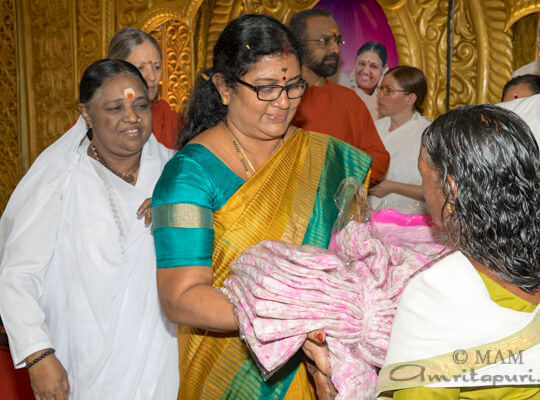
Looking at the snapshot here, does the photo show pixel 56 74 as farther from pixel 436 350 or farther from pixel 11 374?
pixel 436 350

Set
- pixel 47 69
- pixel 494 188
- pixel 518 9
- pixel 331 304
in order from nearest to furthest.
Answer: pixel 494 188, pixel 331 304, pixel 518 9, pixel 47 69

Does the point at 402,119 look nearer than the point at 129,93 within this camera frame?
No

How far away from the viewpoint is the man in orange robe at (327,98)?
11.0 ft

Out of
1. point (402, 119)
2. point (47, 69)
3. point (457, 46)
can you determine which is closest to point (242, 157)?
point (402, 119)

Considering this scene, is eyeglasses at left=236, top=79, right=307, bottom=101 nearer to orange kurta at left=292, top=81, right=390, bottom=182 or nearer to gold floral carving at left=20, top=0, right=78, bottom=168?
orange kurta at left=292, top=81, right=390, bottom=182

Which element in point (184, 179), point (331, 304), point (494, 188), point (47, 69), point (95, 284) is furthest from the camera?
point (47, 69)

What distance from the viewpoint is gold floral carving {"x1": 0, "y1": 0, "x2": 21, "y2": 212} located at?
213 inches

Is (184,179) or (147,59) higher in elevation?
(147,59)

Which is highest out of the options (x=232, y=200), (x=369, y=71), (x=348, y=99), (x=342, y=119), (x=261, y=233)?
(x=369, y=71)

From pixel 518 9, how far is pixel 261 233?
380 centimetres

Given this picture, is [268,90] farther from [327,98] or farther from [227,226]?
[327,98]

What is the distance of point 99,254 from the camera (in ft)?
7.02

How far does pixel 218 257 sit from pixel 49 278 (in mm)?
777

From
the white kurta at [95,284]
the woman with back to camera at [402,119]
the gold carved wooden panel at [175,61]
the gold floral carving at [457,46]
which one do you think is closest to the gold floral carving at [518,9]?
the gold floral carving at [457,46]
